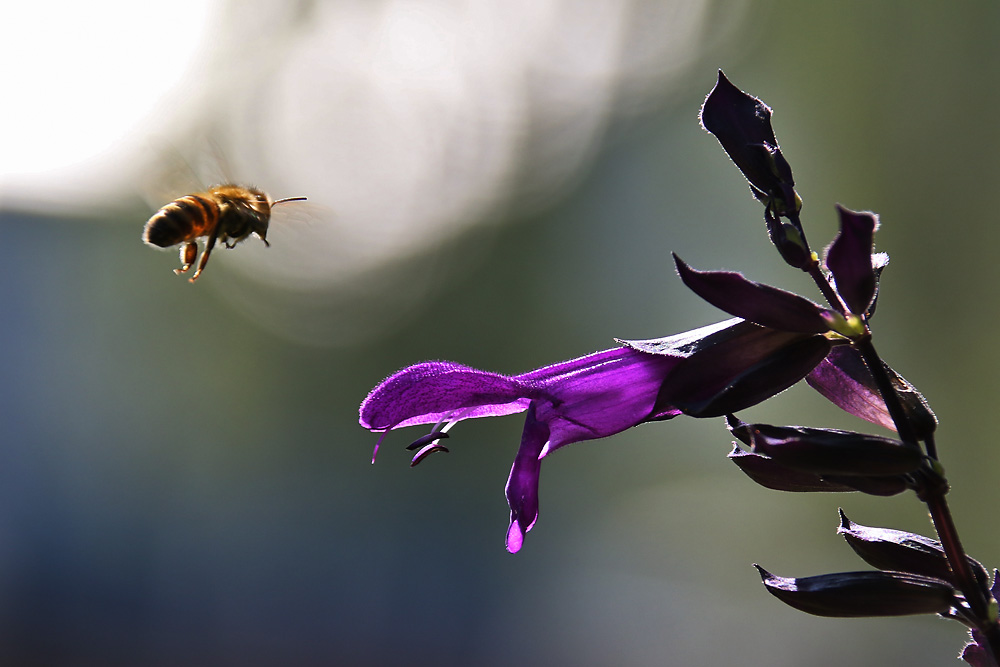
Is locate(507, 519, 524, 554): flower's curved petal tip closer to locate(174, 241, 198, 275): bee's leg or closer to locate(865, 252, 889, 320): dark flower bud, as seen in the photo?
locate(865, 252, 889, 320): dark flower bud

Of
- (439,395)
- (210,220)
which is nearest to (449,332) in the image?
(210,220)

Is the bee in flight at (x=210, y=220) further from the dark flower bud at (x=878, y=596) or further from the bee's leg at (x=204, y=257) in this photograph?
the dark flower bud at (x=878, y=596)

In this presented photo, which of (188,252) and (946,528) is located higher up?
(188,252)

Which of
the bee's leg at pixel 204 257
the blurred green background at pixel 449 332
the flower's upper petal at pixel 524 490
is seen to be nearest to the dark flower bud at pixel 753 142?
the flower's upper petal at pixel 524 490

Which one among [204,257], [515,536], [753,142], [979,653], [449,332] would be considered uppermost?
[449,332]

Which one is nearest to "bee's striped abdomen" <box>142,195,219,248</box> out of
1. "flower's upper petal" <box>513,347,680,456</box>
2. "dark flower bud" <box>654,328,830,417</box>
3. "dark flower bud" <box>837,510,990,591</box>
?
"flower's upper petal" <box>513,347,680,456</box>

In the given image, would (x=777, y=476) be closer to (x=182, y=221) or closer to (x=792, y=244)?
(x=792, y=244)
